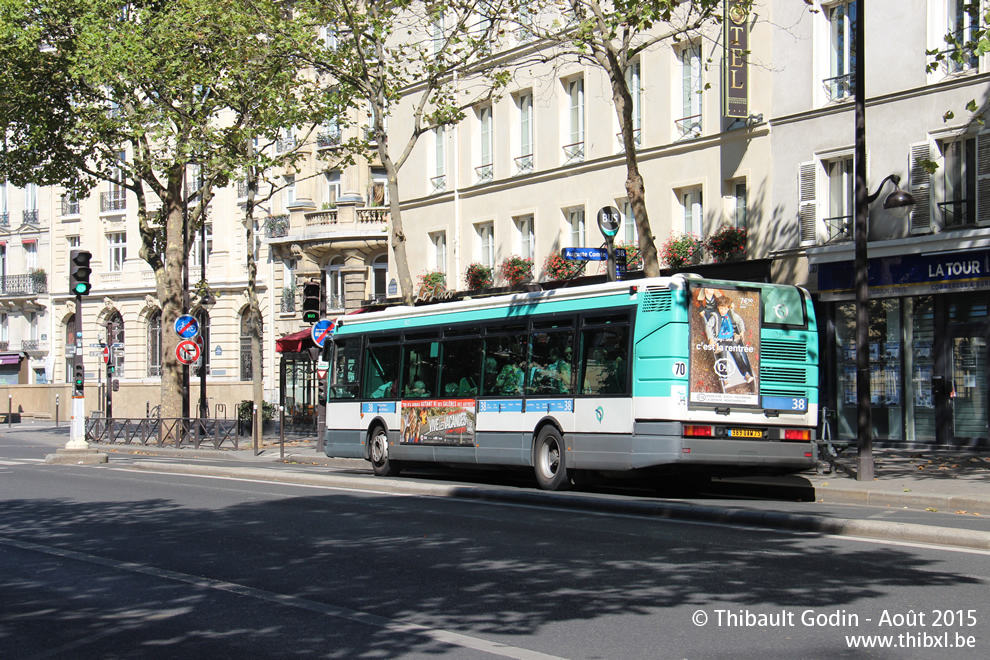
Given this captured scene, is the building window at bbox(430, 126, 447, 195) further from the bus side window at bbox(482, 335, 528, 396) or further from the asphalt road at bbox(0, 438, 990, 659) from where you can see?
the asphalt road at bbox(0, 438, 990, 659)

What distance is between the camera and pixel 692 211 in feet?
92.7

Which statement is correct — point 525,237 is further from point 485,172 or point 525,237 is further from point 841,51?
point 841,51

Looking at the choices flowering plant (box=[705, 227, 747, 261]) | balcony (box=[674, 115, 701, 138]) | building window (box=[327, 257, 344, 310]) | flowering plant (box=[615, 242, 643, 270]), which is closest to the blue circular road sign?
flowering plant (box=[615, 242, 643, 270])

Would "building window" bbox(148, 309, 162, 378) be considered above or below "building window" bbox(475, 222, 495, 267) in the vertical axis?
below

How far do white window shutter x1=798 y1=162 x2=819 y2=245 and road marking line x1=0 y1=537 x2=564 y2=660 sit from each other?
18.2 metres

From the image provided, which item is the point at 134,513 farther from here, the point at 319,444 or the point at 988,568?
the point at 319,444

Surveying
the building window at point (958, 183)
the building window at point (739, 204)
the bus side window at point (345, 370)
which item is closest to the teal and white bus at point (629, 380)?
the bus side window at point (345, 370)

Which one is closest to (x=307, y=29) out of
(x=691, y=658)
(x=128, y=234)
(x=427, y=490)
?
(x=427, y=490)

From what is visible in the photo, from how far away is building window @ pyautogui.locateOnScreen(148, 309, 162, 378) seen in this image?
55.9 m

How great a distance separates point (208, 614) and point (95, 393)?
54.9 meters

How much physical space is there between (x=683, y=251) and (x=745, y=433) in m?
13.1

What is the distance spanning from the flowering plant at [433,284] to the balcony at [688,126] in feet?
34.0

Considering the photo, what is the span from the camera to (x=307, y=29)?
85.1 ft

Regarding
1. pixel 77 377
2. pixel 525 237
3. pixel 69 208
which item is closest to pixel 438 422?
pixel 77 377
